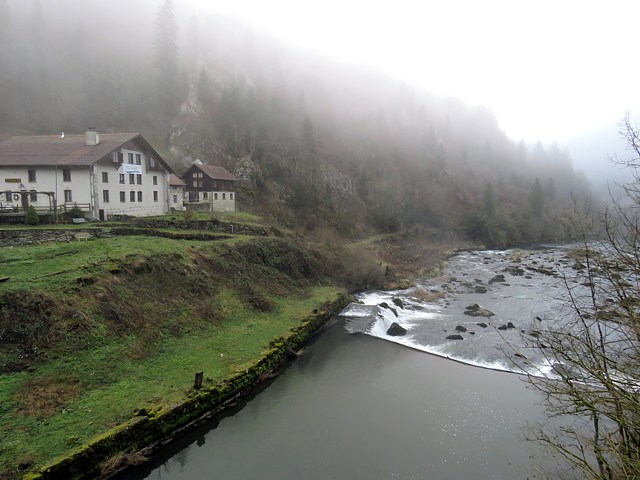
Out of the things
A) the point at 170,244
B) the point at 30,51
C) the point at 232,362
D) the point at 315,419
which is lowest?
the point at 315,419

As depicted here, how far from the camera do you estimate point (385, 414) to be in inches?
750

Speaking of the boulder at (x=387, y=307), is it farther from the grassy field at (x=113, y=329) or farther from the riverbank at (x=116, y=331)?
the grassy field at (x=113, y=329)

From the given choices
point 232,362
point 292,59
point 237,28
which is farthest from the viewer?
point 292,59

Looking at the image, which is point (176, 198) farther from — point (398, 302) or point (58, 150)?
point (398, 302)

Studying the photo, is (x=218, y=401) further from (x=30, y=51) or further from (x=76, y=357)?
(x=30, y=51)

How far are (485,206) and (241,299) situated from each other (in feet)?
230

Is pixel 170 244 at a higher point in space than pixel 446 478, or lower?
higher

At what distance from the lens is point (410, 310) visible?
36.1 metres

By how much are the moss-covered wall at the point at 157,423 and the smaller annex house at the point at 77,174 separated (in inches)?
869

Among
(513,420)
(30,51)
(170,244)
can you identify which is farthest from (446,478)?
(30,51)

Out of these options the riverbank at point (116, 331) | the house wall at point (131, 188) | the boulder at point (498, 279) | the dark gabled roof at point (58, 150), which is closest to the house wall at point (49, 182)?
the dark gabled roof at point (58, 150)

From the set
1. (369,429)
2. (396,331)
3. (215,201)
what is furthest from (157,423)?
(215,201)

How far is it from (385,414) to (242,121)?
70212mm

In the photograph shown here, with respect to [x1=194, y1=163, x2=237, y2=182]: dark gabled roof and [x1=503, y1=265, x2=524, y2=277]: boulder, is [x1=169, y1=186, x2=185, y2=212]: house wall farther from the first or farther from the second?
[x1=503, y1=265, x2=524, y2=277]: boulder
